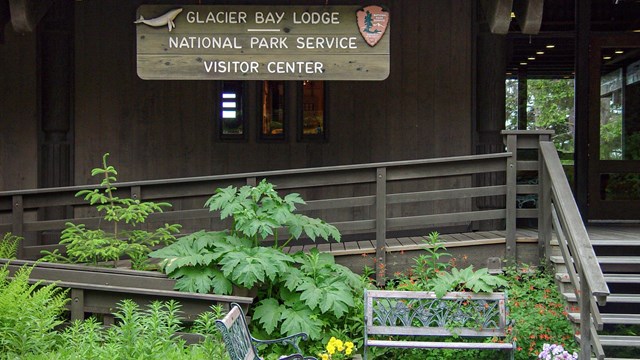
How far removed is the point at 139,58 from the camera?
705 cm

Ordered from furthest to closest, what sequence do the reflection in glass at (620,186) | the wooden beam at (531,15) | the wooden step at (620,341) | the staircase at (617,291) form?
the reflection in glass at (620,186) → the wooden beam at (531,15) → the staircase at (617,291) → the wooden step at (620,341)

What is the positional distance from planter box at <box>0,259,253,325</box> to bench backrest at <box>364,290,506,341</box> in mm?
1202

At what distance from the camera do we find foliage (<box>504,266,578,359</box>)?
21.2ft

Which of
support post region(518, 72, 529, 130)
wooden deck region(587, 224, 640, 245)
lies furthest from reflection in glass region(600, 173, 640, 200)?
support post region(518, 72, 529, 130)

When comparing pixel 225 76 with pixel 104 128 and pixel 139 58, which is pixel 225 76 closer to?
pixel 139 58

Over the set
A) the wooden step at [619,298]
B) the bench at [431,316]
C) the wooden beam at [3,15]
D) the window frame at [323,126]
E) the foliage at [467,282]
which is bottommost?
the bench at [431,316]

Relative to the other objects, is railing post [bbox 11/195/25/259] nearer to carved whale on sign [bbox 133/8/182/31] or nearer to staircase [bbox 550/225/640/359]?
carved whale on sign [bbox 133/8/182/31]

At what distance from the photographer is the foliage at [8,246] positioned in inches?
281

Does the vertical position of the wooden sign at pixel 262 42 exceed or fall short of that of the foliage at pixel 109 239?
it exceeds it

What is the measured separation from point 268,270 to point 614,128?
6399 mm

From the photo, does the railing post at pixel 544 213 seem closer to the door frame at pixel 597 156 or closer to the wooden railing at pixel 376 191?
the wooden railing at pixel 376 191

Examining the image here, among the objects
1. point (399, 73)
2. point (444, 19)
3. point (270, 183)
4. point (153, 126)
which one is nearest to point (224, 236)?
point (270, 183)

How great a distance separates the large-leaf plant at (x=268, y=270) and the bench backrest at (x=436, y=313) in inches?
11.1

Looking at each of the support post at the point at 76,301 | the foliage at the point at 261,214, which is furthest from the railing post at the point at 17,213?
the foliage at the point at 261,214
